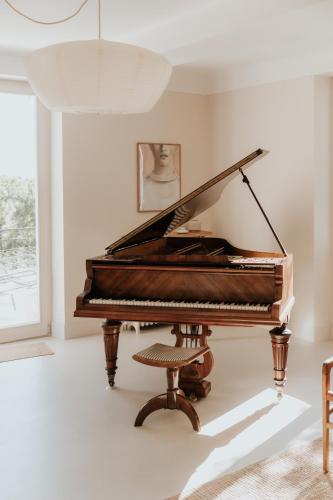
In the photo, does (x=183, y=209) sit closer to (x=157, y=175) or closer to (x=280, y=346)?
(x=280, y=346)

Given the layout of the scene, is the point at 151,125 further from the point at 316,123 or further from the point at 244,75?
the point at 316,123

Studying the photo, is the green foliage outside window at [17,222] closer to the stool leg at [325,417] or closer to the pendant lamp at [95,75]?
the pendant lamp at [95,75]

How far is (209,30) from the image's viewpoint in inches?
174

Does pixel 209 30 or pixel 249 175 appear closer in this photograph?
pixel 209 30

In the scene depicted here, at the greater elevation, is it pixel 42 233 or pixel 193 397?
pixel 42 233

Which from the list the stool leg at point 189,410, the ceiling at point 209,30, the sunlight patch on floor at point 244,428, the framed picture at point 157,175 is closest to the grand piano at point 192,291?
the sunlight patch on floor at point 244,428

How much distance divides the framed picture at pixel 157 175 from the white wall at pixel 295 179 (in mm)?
697

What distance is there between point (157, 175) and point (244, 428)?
3310mm

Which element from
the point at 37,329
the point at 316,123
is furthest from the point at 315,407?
the point at 37,329

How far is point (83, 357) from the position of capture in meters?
5.31

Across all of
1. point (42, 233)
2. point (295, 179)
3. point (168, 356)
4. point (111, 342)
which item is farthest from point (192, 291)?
point (42, 233)

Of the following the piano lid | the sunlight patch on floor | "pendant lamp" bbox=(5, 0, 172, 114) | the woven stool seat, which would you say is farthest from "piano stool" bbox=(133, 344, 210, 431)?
"pendant lamp" bbox=(5, 0, 172, 114)

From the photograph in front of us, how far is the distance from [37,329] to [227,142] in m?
2.86

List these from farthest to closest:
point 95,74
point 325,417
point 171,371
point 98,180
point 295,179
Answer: point 98,180 → point 295,179 → point 171,371 → point 325,417 → point 95,74
